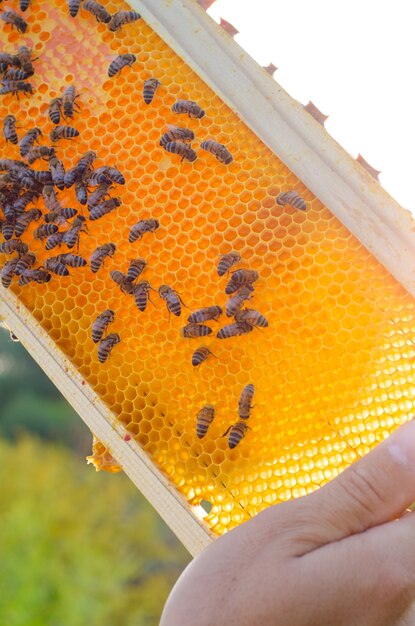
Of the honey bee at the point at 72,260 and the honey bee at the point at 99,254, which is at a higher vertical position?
the honey bee at the point at 99,254

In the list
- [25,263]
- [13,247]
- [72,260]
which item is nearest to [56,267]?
[72,260]

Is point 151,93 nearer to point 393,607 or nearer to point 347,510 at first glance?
point 347,510

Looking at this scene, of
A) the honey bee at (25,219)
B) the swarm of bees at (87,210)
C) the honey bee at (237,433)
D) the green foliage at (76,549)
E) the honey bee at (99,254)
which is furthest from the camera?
the green foliage at (76,549)

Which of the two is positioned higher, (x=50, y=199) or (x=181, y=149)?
(x=181, y=149)

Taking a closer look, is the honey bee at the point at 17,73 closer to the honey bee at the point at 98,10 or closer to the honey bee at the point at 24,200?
the honey bee at the point at 98,10

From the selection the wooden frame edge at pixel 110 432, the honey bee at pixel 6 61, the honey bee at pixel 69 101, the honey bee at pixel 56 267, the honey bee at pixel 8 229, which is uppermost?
the honey bee at pixel 69 101

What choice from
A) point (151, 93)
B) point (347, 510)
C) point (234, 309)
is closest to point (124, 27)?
point (151, 93)

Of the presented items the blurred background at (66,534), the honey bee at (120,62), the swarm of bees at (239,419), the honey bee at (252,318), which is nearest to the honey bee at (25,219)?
the honey bee at (120,62)

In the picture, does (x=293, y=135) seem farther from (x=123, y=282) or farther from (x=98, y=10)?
(x=98, y=10)
